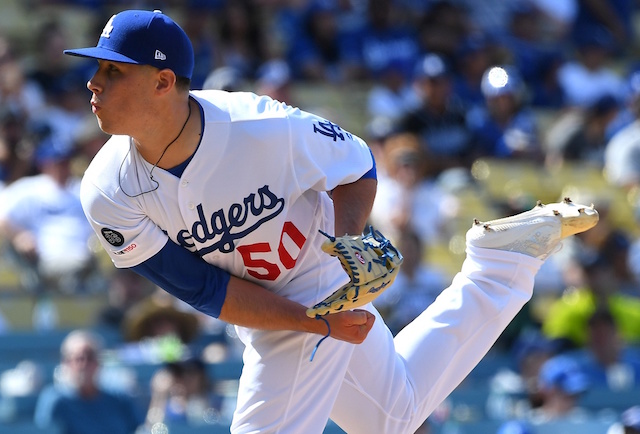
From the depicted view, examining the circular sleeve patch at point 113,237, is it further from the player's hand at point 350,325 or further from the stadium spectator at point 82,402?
the stadium spectator at point 82,402

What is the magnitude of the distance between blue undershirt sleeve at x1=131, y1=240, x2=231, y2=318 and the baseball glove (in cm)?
38

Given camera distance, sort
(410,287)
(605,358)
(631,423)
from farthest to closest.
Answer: (410,287)
(605,358)
(631,423)

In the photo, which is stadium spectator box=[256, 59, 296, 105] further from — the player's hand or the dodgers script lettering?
the player's hand

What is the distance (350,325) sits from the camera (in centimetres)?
372

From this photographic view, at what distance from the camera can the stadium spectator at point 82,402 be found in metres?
6.09

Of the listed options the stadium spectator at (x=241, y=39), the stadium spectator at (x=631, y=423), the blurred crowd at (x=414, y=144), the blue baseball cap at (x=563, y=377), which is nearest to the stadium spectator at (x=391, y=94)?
the blurred crowd at (x=414, y=144)

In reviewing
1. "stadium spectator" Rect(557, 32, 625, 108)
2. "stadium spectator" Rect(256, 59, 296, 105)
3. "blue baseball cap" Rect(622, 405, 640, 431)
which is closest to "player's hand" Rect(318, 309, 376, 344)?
"blue baseball cap" Rect(622, 405, 640, 431)

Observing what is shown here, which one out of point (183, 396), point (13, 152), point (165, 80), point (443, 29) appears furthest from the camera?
point (443, 29)

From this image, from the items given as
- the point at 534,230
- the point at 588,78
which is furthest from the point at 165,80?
the point at 588,78

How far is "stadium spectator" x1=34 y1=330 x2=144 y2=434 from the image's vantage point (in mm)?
6094

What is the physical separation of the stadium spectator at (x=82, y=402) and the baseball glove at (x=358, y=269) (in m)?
2.87

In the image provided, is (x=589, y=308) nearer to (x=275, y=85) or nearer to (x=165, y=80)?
(x=275, y=85)

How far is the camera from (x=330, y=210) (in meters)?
4.08

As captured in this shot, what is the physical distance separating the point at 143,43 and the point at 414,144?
482cm
